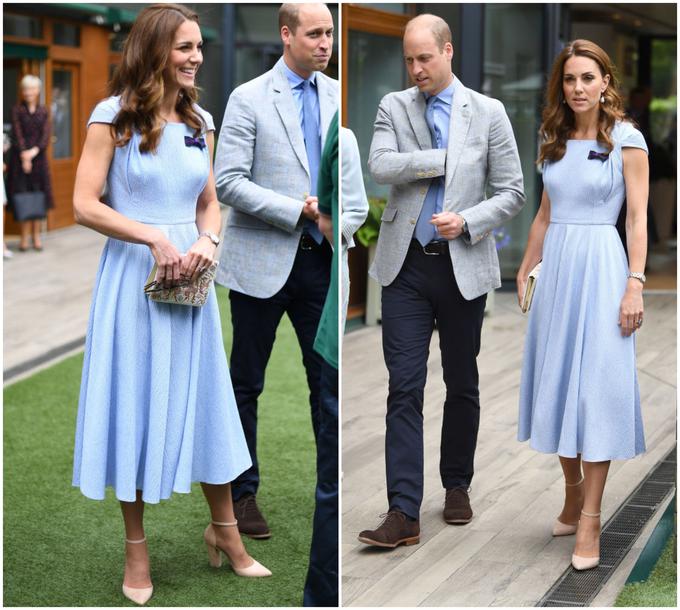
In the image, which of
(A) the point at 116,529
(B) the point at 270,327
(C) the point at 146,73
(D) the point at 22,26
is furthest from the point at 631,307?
(D) the point at 22,26

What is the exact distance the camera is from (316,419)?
3.28m

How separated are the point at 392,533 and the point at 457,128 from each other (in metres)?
1.01

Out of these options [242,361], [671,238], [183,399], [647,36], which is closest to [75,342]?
[242,361]

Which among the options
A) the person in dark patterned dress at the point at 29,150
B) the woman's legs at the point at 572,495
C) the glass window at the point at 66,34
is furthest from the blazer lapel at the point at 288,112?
the glass window at the point at 66,34

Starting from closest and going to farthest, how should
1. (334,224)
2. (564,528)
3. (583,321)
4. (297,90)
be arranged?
(334,224)
(297,90)
(583,321)
(564,528)

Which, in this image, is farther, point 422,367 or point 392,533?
point 422,367

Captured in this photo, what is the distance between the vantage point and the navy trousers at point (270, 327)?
3121mm

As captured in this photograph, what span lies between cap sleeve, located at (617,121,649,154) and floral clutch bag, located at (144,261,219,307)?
3.61 ft

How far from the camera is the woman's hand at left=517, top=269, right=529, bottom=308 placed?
3.33m

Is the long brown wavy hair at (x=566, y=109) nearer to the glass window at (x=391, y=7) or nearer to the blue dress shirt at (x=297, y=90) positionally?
the glass window at (x=391, y=7)

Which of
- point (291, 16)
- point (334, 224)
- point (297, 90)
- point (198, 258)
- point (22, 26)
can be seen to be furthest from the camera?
point (22, 26)

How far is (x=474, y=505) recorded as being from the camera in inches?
130

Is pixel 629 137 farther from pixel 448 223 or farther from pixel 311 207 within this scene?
pixel 311 207

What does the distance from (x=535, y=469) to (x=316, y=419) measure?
73cm
